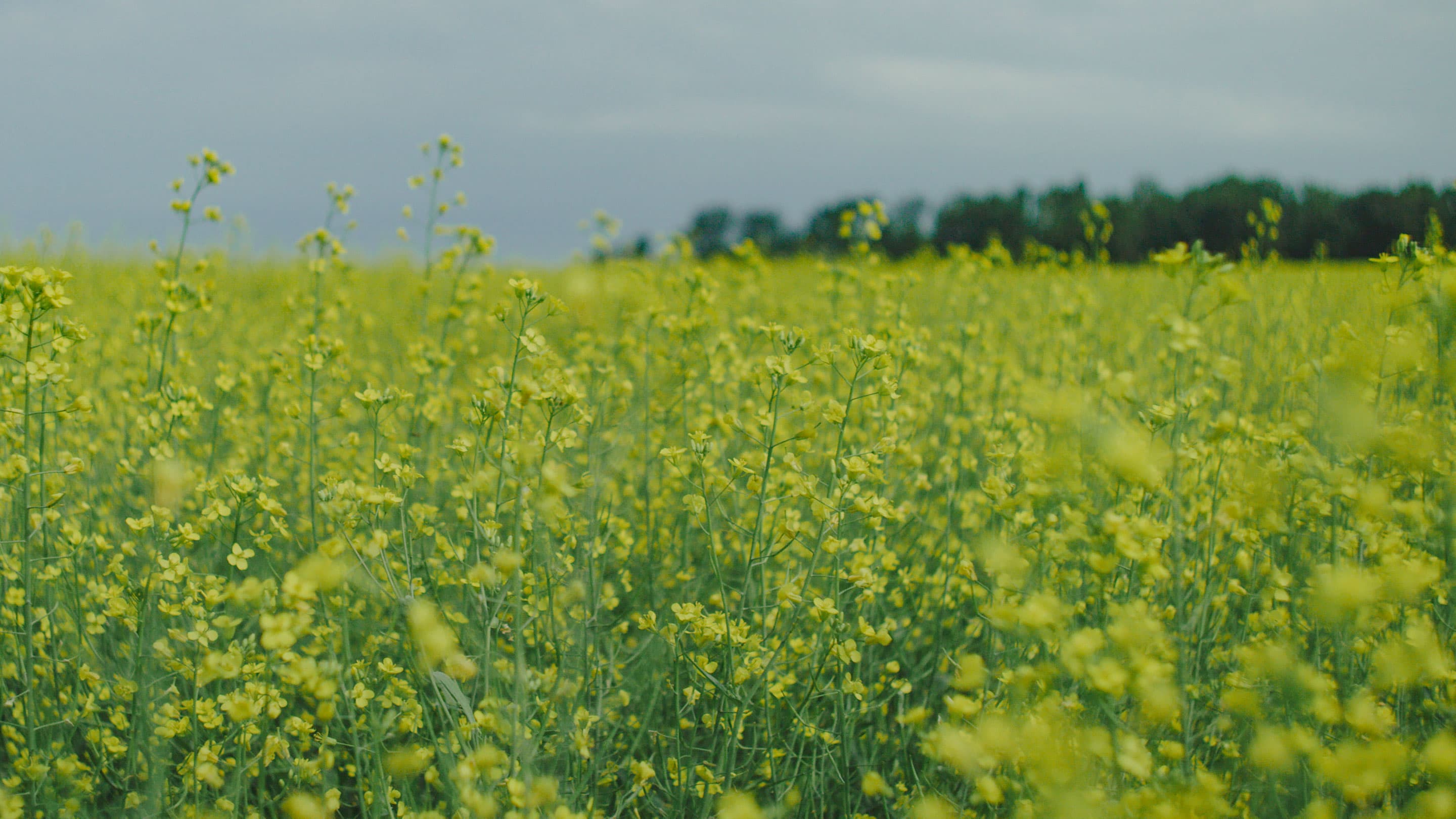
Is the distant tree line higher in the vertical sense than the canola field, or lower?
higher

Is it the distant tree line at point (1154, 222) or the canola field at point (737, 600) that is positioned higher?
the distant tree line at point (1154, 222)

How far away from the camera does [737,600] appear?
2660 millimetres

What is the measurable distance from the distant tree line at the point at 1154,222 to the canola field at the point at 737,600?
0.81m

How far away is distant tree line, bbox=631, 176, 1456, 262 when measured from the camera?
588 centimetres

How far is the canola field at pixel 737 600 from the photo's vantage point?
1310mm

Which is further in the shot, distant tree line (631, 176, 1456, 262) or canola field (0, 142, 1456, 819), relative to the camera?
distant tree line (631, 176, 1456, 262)

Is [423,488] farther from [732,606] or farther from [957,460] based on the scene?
[957,460]

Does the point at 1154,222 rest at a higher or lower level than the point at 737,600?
higher

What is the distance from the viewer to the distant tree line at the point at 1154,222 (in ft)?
19.3

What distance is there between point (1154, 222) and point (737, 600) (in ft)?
44.2

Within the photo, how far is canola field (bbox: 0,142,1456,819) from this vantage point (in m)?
1.31

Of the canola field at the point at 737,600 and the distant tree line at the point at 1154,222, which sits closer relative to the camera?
the canola field at the point at 737,600

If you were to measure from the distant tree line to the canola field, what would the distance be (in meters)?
0.81

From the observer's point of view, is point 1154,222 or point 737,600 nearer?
point 737,600
